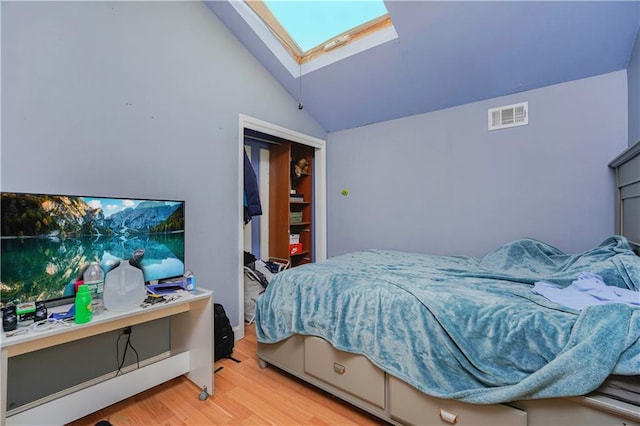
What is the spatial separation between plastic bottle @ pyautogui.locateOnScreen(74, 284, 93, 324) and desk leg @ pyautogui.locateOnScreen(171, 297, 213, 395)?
557 millimetres

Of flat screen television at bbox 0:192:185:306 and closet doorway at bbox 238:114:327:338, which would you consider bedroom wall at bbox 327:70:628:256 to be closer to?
closet doorway at bbox 238:114:327:338

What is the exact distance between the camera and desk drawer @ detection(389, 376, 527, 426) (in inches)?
44.2

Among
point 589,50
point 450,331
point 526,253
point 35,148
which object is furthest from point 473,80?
point 35,148

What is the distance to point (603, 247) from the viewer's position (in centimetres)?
167

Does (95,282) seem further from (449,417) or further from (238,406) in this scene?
(449,417)

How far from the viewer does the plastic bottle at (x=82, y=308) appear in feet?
4.20

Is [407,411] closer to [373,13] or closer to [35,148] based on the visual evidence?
[35,148]

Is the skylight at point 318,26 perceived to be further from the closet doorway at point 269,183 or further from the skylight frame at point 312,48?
the closet doorway at point 269,183

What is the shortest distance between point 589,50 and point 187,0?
299cm

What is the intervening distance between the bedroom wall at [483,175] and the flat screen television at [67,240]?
85.7 inches

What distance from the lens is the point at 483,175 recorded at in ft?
8.25

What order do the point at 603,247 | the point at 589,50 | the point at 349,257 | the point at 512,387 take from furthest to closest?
the point at 349,257
the point at 589,50
the point at 603,247
the point at 512,387

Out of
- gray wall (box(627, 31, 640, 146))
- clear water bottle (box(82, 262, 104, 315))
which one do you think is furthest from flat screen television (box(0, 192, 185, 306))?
gray wall (box(627, 31, 640, 146))

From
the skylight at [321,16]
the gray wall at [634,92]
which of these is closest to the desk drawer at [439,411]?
the gray wall at [634,92]
